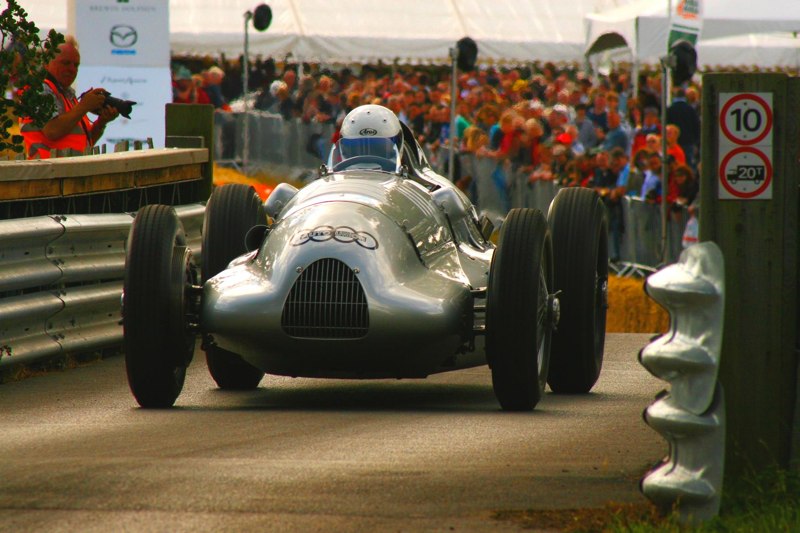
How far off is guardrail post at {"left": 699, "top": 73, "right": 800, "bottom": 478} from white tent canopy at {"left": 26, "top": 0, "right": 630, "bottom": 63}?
86.7 feet

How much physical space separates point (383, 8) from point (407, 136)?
78.8 feet

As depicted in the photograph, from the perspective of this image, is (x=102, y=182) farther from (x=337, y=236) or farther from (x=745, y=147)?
(x=745, y=147)

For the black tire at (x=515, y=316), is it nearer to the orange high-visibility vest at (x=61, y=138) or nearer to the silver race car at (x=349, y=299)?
the silver race car at (x=349, y=299)

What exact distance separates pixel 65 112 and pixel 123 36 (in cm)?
680

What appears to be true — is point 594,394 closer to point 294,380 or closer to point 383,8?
point 294,380

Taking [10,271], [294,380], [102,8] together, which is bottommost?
[294,380]

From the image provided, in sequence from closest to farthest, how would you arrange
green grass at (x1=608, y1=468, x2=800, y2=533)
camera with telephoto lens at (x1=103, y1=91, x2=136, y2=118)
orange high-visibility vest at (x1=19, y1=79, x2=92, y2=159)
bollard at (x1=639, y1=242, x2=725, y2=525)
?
green grass at (x1=608, y1=468, x2=800, y2=533), bollard at (x1=639, y1=242, x2=725, y2=525), camera with telephoto lens at (x1=103, y1=91, x2=136, y2=118), orange high-visibility vest at (x1=19, y1=79, x2=92, y2=159)

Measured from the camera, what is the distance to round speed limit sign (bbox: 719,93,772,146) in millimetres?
6113

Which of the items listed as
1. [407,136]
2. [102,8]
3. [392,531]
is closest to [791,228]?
[392,531]

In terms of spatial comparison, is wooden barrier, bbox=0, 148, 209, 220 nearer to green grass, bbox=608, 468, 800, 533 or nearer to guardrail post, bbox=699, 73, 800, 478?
guardrail post, bbox=699, 73, 800, 478

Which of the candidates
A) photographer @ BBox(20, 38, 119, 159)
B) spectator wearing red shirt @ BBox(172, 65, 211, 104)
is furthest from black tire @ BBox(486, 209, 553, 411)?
spectator wearing red shirt @ BBox(172, 65, 211, 104)

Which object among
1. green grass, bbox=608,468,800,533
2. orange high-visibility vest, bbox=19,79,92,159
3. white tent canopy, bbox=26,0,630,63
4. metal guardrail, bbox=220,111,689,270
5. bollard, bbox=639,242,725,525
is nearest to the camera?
green grass, bbox=608,468,800,533

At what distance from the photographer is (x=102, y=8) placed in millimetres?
19172

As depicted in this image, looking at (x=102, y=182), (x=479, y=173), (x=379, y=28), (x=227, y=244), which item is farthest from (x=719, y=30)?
(x=227, y=244)
